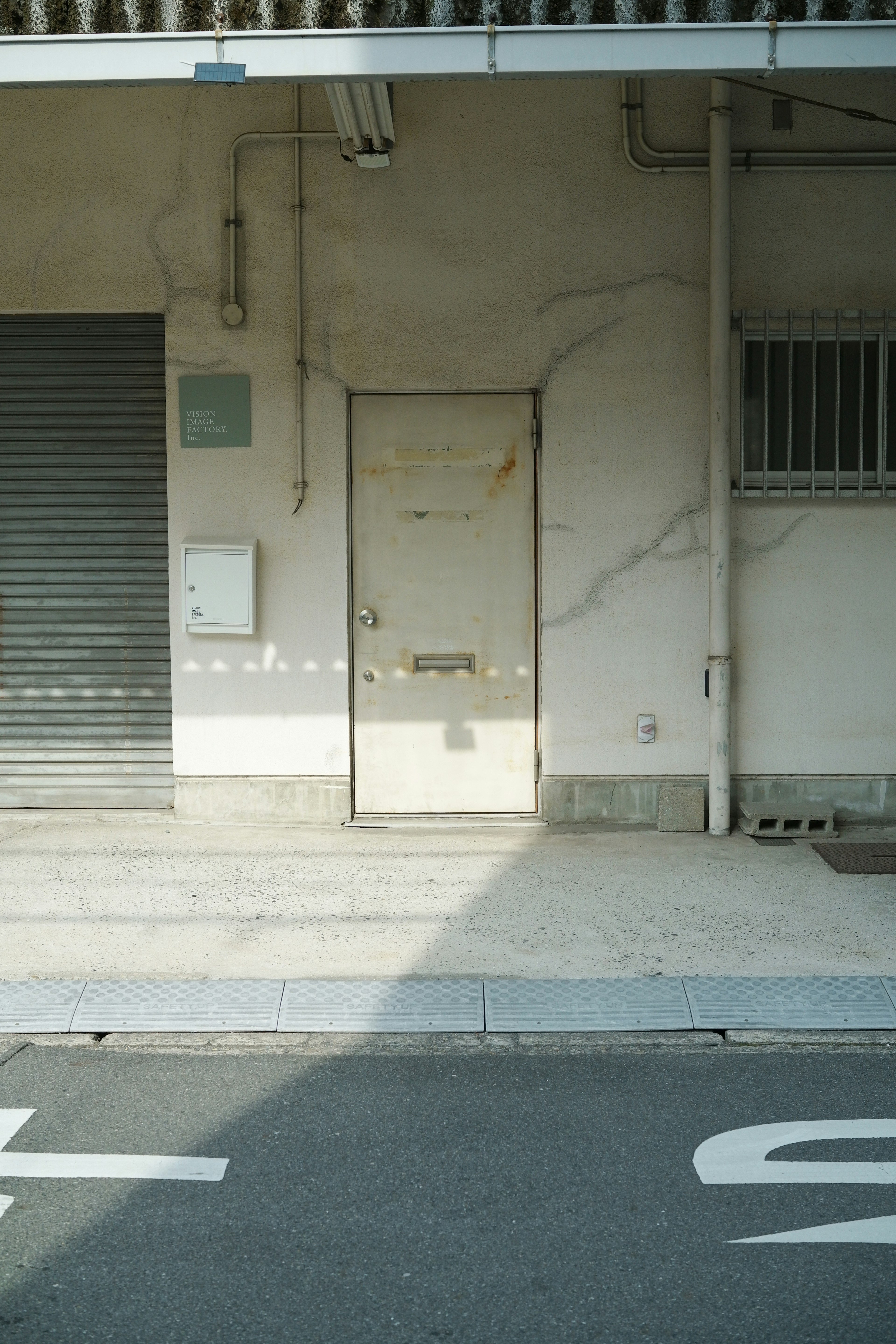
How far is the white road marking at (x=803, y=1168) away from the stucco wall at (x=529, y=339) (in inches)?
151

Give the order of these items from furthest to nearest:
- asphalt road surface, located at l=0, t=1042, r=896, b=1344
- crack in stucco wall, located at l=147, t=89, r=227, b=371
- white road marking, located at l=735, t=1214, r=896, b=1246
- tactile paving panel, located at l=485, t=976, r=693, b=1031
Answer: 1. crack in stucco wall, located at l=147, t=89, r=227, b=371
2. tactile paving panel, located at l=485, t=976, r=693, b=1031
3. white road marking, located at l=735, t=1214, r=896, b=1246
4. asphalt road surface, located at l=0, t=1042, r=896, b=1344

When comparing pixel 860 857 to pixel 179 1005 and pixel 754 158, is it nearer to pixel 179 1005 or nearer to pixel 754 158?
pixel 179 1005

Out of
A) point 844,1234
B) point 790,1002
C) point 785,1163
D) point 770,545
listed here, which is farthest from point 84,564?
point 844,1234

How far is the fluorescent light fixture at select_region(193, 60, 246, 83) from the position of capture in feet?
18.0

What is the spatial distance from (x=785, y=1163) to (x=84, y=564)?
18.6 ft

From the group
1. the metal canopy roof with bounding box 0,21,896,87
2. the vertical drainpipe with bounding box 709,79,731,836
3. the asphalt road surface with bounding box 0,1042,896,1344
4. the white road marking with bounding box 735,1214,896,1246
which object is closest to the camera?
the asphalt road surface with bounding box 0,1042,896,1344

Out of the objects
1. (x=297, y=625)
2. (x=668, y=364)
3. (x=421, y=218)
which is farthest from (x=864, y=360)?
(x=297, y=625)

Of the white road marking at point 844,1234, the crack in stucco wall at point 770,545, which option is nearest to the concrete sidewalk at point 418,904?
the crack in stucco wall at point 770,545

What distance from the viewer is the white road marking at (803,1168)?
3.61 metres

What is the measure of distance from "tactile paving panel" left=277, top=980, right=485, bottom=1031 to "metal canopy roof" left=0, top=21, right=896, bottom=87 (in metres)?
3.75

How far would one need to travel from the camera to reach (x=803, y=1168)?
157 inches

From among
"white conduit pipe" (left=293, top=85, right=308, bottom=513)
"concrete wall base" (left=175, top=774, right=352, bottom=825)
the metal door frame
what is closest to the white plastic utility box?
"white conduit pipe" (left=293, top=85, right=308, bottom=513)

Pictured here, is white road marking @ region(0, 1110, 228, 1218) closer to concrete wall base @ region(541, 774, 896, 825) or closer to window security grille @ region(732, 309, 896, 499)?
concrete wall base @ region(541, 774, 896, 825)

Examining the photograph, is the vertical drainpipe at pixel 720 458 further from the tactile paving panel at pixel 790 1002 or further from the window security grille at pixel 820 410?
the tactile paving panel at pixel 790 1002
